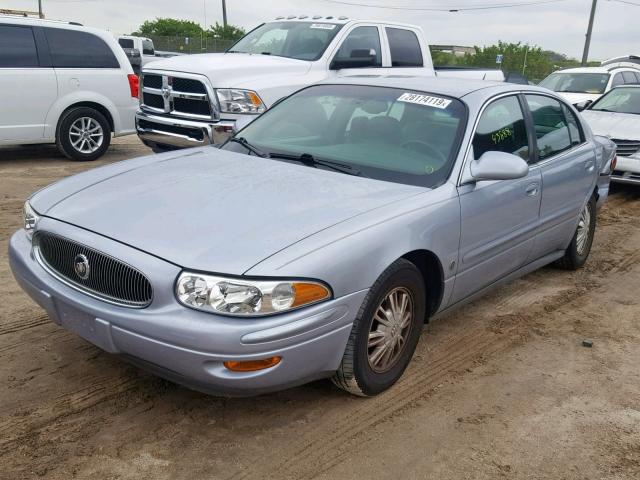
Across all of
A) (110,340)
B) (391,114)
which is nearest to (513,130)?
(391,114)

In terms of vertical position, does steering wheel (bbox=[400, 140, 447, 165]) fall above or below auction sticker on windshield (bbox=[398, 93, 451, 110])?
below

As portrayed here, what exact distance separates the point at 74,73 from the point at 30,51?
61 centimetres

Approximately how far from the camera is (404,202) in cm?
340

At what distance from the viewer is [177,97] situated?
802 cm

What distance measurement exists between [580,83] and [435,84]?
11.6 m

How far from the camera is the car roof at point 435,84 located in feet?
13.9

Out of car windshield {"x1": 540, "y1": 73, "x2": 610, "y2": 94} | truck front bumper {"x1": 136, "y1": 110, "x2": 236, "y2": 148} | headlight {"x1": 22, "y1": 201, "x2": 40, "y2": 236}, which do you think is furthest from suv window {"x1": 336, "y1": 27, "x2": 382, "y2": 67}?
car windshield {"x1": 540, "y1": 73, "x2": 610, "y2": 94}

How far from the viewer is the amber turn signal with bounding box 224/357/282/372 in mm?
2727

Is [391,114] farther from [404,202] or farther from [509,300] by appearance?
[509,300]

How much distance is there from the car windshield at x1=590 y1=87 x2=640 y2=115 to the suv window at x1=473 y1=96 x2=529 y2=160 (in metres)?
6.25

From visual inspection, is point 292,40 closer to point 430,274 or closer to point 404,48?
point 404,48

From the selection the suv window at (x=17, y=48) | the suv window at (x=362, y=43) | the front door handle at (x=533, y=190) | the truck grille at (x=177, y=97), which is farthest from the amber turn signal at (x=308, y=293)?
the suv window at (x=17, y=48)

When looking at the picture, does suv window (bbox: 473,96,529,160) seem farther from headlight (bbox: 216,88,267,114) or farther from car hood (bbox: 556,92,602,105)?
car hood (bbox: 556,92,602,105)

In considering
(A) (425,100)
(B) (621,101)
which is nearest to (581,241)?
(A) (425,100)
